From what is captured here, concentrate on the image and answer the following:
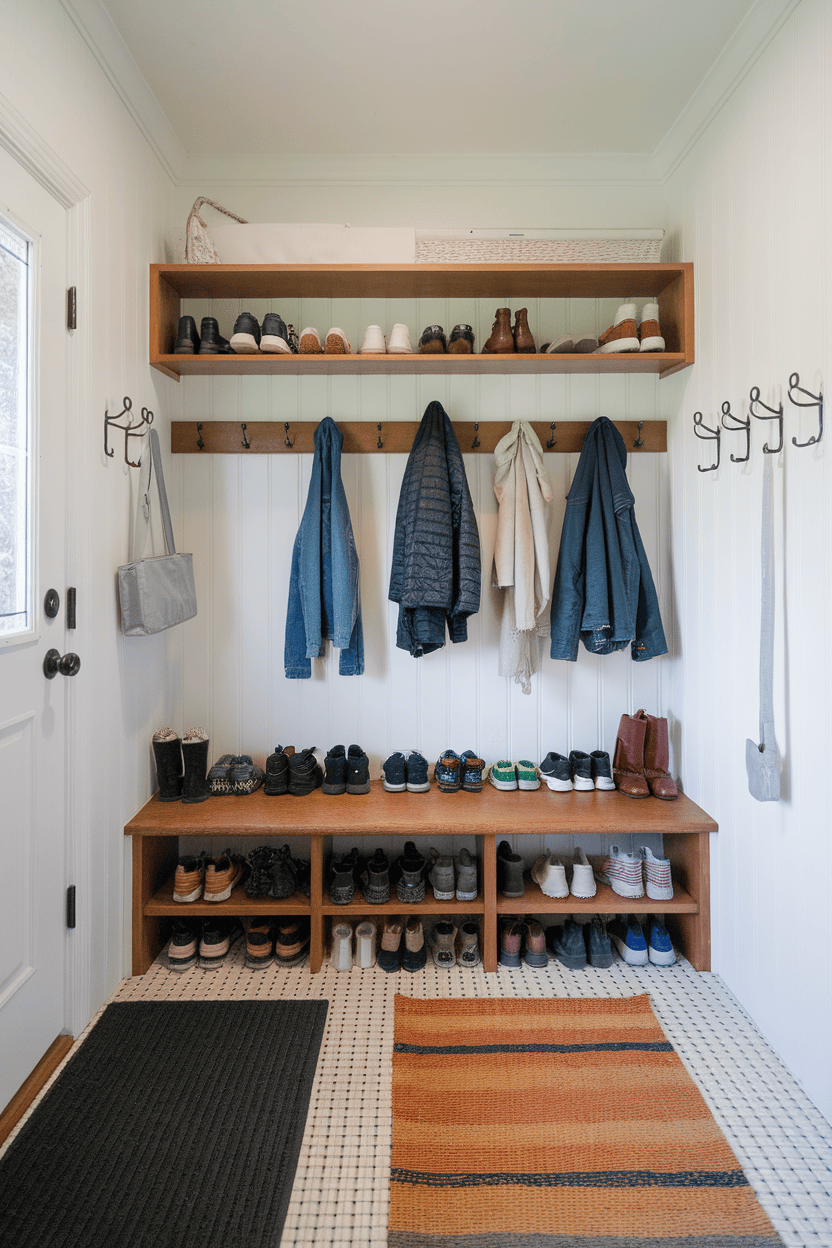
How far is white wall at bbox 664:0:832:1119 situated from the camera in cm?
154

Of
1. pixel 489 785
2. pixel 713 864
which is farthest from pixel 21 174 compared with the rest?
pixel 713 864

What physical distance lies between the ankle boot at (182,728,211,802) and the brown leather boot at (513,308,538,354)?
170cm

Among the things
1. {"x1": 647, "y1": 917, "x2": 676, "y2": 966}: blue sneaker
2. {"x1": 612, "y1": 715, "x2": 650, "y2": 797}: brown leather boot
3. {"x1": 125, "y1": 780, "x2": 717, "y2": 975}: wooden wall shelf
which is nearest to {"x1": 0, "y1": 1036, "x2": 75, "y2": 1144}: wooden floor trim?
{"x1": 125, "y1": 780, "x2": 717, "y2": 975}: wooden wall shelf

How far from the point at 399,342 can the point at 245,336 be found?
0.51m

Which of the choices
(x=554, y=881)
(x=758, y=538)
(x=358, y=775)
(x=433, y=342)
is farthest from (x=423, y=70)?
(x=554, y=881)

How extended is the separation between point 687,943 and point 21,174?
2788mm

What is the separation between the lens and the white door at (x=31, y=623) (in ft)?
4.82

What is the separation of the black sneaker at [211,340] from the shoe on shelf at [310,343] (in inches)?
9.8

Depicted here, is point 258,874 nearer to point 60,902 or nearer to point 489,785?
point 60,902

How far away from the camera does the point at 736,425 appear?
6.26 ft

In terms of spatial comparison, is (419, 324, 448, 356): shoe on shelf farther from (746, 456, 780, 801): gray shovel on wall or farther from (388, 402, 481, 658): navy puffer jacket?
(746, 456, 780, 801): gray shovel on wall

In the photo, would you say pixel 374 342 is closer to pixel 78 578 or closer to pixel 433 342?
pixel 433 342

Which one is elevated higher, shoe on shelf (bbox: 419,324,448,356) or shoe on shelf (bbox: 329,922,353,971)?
shoe on shelf (bbox: 419,324,448,356)

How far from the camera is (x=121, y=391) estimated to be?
1980 mm
